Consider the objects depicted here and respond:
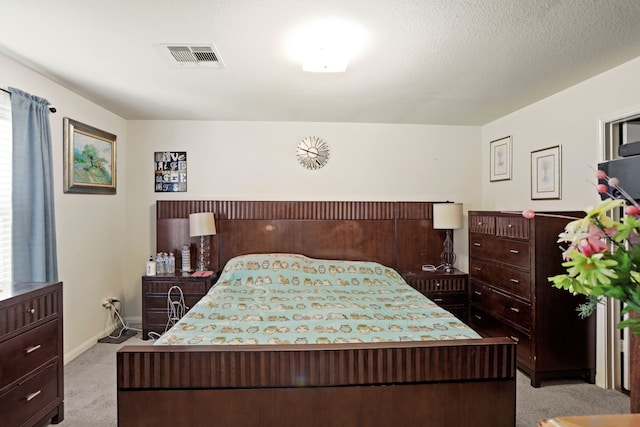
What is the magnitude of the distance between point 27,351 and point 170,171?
241 centimetres

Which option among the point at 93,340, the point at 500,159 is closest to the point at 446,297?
the point at 500,159

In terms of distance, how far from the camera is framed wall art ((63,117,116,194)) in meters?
3.06

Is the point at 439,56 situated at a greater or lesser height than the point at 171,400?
greater

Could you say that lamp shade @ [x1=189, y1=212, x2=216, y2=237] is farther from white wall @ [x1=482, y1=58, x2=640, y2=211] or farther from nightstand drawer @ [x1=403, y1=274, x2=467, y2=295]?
white wall @ [x1=482, y1=58, x2=640, y2=211]

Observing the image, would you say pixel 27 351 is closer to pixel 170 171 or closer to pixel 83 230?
pixel 83 230

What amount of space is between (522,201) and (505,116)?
0.95 metres

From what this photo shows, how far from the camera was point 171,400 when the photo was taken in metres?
1.74

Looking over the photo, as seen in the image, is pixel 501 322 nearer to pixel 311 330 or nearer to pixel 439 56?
pixel 311 330

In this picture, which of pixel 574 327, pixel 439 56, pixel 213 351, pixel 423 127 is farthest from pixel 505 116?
pixel 213 351

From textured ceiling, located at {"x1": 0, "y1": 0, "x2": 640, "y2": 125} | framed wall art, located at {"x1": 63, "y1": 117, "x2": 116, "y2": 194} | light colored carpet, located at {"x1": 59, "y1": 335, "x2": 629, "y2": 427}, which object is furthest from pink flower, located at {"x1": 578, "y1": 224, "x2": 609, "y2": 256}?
framed wall art, located at {"x1": 63, "y1": 117, "x2": 116, "y2": 194}

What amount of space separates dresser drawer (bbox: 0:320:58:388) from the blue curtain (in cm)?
53

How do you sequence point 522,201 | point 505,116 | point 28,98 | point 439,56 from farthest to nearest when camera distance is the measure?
point 505,116 < point 522,201 < point 28,98 < point 439,56

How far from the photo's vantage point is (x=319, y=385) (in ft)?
5.87

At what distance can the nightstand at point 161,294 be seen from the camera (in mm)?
3572
